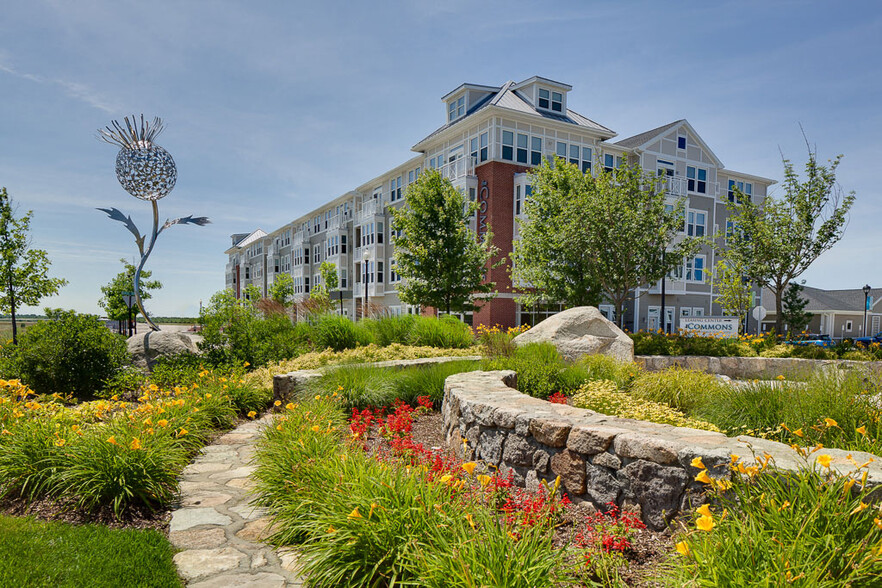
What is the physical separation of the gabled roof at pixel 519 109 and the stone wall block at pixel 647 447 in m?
25.4

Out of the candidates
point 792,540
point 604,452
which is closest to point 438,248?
point 604,452

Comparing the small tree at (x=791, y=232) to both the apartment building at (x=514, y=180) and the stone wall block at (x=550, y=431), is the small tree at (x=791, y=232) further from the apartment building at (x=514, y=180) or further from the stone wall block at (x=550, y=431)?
the stone wall block at (x=550, y=431)

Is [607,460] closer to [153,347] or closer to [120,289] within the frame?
[153,347]

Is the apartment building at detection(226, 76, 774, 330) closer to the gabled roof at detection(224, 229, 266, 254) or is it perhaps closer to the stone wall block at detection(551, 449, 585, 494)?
the stone wall block at detection(551, 449, 585, 494)

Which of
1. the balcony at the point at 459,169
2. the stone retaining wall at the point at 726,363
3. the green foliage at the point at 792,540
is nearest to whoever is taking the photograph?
the green foliage at the point at 792,540

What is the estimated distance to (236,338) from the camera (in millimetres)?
10758

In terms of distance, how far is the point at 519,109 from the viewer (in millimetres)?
27859

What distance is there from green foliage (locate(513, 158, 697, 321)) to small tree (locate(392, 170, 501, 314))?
3.14 meters

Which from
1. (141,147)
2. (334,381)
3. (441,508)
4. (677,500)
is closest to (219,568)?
(441,508)

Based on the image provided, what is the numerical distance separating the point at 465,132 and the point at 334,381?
2400cm

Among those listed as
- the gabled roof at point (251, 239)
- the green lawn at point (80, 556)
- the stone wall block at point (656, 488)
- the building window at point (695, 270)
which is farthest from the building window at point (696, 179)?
the gabled roof at point (251, 239)

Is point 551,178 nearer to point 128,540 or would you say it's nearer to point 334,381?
point 334,381

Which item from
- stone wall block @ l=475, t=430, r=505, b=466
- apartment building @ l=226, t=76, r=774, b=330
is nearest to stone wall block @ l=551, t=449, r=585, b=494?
stone wall block @ l=475, t=430, r=505, b=466

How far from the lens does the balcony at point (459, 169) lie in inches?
1097
